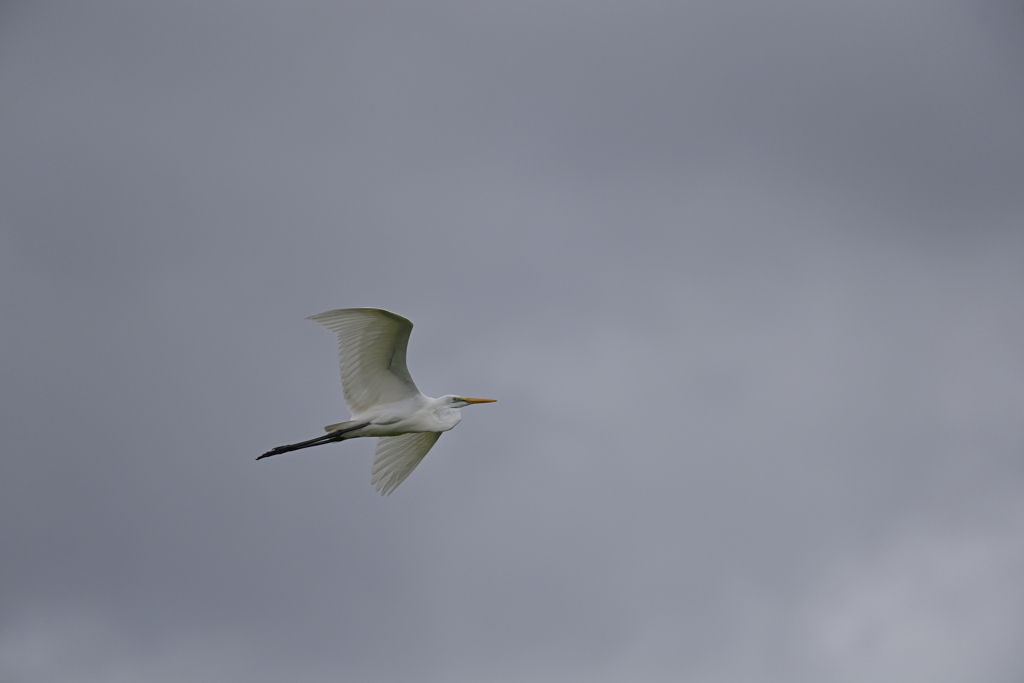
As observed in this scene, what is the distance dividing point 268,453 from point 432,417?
8.32ft

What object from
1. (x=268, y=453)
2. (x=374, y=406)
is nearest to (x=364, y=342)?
(x=374, y=406)

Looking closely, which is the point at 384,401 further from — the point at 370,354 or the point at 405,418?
the point at 370,354

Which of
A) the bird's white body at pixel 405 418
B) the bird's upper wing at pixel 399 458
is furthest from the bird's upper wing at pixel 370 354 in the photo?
the bird's upper wing at pixel 399 458

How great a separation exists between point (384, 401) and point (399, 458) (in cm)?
131

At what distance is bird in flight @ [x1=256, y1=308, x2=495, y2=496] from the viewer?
12984 millimetres

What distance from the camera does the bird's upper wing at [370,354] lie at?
41.4 ft

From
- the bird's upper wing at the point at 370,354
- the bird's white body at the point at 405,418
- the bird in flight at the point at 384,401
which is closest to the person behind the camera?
the bird's upper wing at the point at 370,354

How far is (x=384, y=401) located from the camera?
47.0ft

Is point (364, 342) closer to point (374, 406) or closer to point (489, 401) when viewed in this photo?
point (374, 406)

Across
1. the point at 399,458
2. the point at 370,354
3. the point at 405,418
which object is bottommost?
the point at 399,458

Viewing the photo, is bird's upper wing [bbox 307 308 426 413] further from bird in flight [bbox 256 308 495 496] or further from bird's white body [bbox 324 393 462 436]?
bird's white body [bbox 324 393 462 436]

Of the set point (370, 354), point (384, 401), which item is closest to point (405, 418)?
point (384, 401)

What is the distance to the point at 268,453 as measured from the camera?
1404 centimetres

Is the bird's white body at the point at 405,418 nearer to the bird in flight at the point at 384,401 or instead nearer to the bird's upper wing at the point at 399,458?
the bird in flight at the point at 384,401
